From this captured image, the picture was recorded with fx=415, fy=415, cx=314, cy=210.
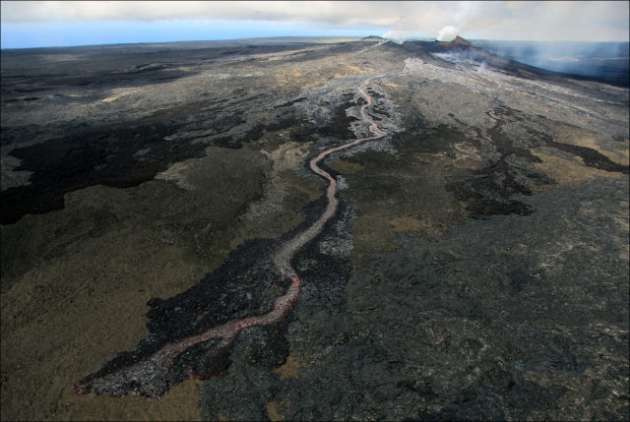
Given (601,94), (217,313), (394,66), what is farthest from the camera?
(394,66)

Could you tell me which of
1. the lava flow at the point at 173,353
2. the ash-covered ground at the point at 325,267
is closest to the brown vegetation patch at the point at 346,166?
the ash-covered ground at the point at 325,267

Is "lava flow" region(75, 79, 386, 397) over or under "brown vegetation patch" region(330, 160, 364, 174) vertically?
under

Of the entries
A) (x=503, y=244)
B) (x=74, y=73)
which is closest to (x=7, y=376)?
(x=503, y=244)

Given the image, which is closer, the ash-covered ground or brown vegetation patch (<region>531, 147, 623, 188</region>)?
the ash-covered ground

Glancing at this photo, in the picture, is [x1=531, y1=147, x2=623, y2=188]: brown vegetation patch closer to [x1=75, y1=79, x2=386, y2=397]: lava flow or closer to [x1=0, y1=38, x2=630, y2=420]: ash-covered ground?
[x1=0, y1=38, x2=630, y2=420]: ash-covered ground

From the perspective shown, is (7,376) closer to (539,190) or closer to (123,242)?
(123,242)

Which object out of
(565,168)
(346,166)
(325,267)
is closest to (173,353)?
(325,267)

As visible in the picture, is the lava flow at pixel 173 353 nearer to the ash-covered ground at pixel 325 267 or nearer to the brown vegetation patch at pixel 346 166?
the ash-covered ground at pixel 325 267

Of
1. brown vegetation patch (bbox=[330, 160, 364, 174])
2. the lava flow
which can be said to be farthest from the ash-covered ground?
the lava flow

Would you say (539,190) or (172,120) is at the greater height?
(172,120)
